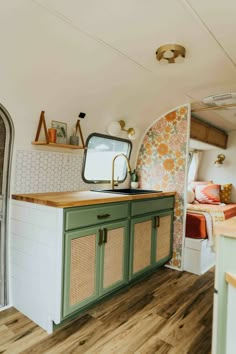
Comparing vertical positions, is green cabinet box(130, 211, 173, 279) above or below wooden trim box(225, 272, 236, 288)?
below

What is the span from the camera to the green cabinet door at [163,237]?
286cm

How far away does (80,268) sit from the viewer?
1.97m

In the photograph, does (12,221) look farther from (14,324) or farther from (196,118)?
(196,118)

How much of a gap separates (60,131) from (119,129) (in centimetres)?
78

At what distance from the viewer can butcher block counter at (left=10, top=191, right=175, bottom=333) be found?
1.83 m

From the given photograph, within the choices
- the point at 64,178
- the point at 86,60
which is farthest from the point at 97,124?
the point at 86,60

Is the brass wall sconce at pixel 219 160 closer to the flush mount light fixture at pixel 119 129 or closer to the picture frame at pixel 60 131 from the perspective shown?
the flush mount light fixture at pixel 119 129

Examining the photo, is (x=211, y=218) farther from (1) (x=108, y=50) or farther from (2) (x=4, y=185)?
(2) (x=4, y=185)

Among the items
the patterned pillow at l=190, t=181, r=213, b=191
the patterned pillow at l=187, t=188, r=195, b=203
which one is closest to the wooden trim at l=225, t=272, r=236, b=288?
the patterned pillow at l=187, t=188, r=195, b=203

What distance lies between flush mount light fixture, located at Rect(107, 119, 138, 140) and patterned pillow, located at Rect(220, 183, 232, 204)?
7.33 ft

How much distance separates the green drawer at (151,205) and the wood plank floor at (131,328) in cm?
83

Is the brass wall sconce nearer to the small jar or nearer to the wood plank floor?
the wood plank floor

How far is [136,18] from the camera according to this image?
1591mm

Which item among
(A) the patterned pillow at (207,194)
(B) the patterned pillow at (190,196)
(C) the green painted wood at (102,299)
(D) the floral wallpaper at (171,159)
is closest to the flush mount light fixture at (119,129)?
(D) the floral wallpaper at (171,159)
